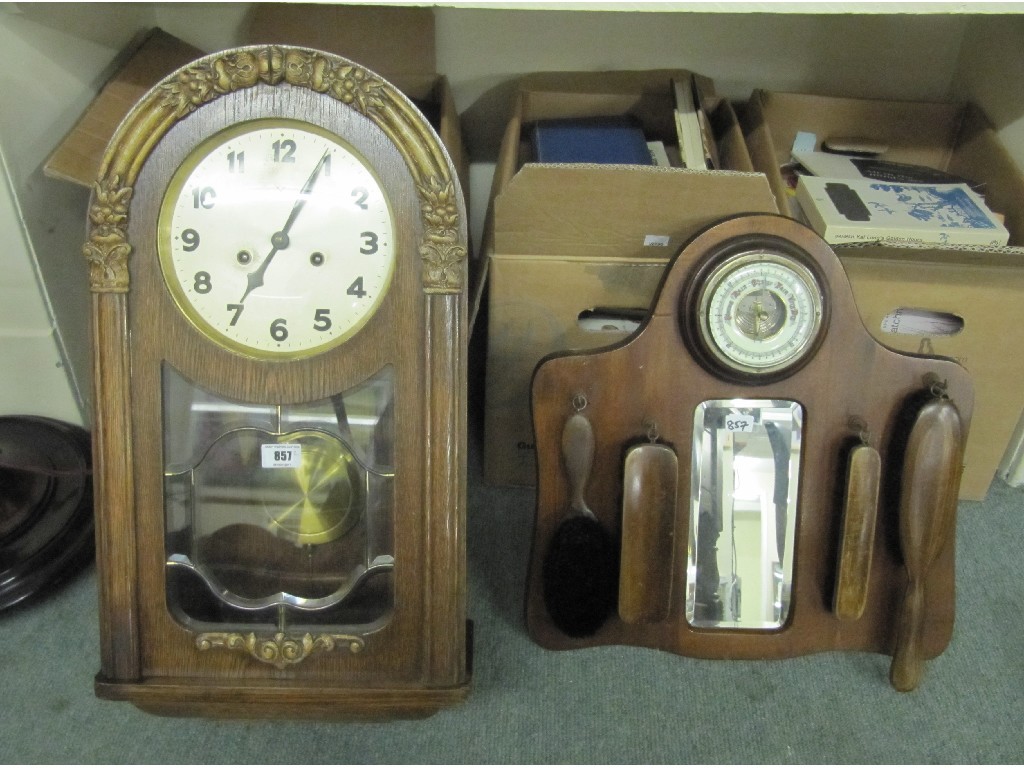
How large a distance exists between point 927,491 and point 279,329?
1.98ft

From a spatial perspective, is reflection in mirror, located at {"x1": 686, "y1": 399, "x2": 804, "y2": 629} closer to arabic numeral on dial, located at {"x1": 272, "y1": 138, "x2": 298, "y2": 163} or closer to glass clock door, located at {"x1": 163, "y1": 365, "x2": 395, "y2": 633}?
glass clock door, located at {"x1": 163, "y1": 365, "x2": 395, "y2": 633}

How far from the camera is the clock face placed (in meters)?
0.71

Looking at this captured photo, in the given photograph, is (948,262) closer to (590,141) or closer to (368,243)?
(590,141)

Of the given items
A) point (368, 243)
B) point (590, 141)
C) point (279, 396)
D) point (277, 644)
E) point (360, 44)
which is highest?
point (360, 44)

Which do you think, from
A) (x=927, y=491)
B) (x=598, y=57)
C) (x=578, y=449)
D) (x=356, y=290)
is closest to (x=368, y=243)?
(x=356, y=290)

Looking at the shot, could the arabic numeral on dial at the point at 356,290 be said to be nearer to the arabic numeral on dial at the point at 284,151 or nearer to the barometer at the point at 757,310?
the arabic numeral on dial at the point at 284,151

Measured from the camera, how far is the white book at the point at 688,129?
1041 millimetres

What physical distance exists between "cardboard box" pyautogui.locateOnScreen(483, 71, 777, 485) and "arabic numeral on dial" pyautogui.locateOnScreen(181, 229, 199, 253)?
322 mm

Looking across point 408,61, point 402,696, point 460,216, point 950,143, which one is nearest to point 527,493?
point 402,696

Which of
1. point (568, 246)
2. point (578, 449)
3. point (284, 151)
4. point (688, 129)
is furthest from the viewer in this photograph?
point (688, 129)

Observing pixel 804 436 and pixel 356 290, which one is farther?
pixel 804 436

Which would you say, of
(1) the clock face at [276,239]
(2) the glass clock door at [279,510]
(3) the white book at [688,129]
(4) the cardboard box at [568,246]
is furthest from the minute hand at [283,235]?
(3) the white book at [688,129]

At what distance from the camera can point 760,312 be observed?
783 millimetres

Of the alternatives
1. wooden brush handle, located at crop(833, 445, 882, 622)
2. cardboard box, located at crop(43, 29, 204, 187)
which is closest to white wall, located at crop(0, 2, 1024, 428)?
cardboard box, located at crop(43, 29, 204, 187)
